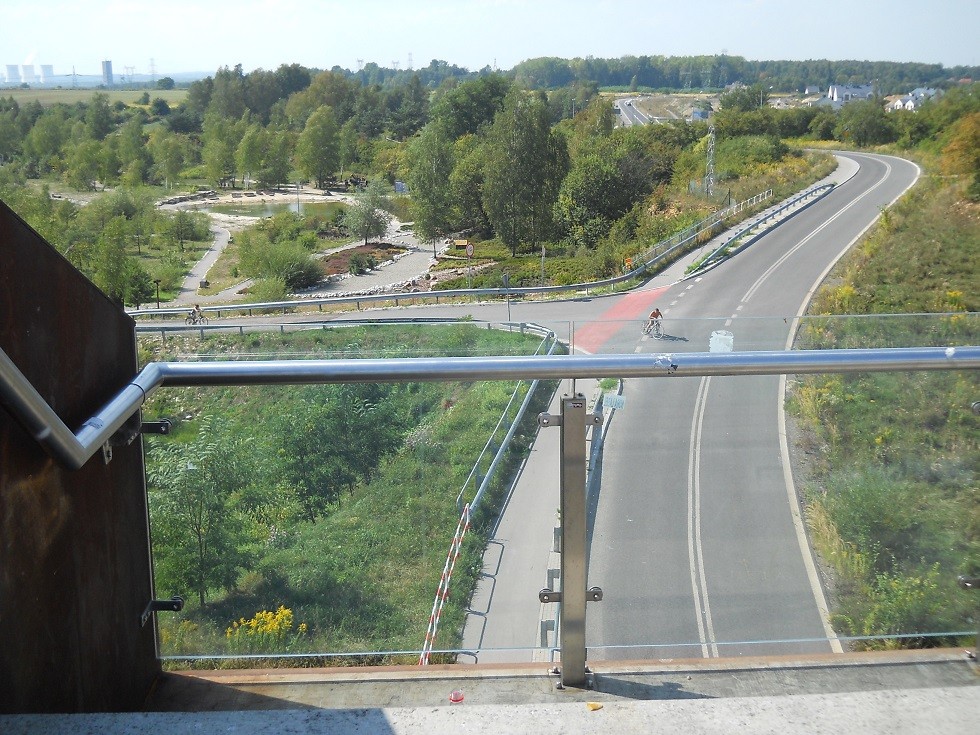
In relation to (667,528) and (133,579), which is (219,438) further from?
(667,528)

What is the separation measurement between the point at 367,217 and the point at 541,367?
60196mm

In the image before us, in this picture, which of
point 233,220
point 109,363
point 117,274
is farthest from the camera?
point 233,220

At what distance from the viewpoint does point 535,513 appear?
7.23ft

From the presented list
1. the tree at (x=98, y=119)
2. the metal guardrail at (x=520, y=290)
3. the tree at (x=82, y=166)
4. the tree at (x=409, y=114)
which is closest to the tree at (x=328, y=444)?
the metal guardrail at (x=520, y=290)

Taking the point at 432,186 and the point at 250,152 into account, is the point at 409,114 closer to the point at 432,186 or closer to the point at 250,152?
the point at 250,152

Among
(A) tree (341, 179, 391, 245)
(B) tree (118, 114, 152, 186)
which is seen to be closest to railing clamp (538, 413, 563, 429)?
(A) tree (341, 179, 391, 245)

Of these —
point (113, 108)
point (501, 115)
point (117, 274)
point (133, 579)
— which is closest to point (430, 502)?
point (133, 579)

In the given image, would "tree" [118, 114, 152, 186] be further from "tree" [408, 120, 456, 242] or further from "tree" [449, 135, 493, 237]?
"tree" [449, 135, 493, 237]

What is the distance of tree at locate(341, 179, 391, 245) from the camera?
200 ft

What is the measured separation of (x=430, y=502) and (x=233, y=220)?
234 ft

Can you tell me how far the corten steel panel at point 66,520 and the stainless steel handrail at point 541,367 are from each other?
5.1 inches

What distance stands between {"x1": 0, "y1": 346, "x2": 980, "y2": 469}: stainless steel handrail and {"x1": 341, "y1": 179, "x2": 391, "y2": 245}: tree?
59818 millimetres

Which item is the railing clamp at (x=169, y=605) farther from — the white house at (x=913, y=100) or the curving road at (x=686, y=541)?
the white house at (x=913, y=100)

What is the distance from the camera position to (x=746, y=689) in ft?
6.90
